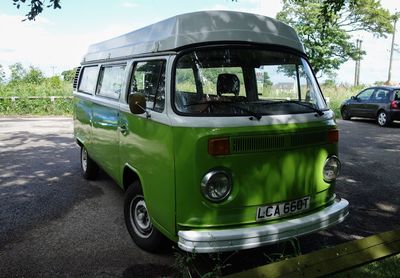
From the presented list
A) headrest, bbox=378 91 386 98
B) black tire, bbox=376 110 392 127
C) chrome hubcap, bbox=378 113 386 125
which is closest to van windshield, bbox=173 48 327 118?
black tire, bbox=376 110 392 127

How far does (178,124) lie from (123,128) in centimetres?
140

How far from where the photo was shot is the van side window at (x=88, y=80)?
249 inches

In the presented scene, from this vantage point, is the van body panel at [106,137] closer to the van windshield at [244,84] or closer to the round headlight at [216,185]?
the van windshield at [244,84]

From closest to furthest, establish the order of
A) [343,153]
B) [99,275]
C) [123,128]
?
[99,275]
[123,128]
[343,153]

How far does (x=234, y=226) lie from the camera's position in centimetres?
343

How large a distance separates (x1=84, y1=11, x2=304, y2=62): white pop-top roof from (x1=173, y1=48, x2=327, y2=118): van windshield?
0.39ft

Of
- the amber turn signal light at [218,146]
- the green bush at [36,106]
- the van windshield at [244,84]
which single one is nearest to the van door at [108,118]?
the van windshield at [244,84]

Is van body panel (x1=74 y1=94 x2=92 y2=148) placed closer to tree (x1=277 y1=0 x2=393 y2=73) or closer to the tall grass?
the tall grass

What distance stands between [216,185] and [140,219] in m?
1.39

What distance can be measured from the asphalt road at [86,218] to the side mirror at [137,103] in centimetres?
153

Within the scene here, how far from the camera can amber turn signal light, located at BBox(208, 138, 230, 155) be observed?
3260mm

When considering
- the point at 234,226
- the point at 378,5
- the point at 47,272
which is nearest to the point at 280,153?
the point at 234,226

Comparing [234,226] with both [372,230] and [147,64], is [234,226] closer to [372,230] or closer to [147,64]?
[147,64]

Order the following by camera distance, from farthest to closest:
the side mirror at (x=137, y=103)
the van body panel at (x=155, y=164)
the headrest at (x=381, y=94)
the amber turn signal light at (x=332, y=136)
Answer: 1. the headrest at (x=381, y=94)
2. the amber turn signal light at (x=332, y=136)
3. the side mirror at (x=137, y=103)
4. the van body panel at (x=155, y=164)
